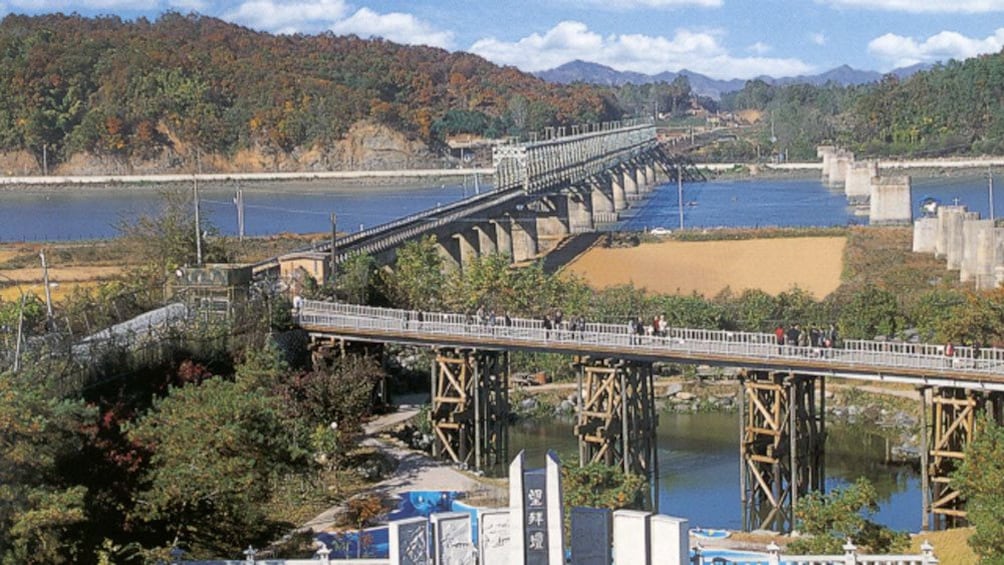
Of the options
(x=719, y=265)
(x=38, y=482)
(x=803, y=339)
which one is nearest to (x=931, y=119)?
(x=719, y=265)

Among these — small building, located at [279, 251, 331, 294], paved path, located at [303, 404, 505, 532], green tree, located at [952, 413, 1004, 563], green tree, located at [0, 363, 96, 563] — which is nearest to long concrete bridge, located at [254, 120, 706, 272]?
small building, located at [279, 251, 331, 294]

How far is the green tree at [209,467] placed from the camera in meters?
24.7

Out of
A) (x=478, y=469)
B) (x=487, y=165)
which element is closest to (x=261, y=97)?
(x=487, y=165)

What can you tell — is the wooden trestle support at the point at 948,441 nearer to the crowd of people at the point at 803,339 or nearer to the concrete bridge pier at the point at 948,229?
the crowd of people at the point at 803,339

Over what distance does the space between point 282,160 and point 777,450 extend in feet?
512

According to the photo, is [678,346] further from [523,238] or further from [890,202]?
[890,202]

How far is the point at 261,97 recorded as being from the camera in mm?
192125

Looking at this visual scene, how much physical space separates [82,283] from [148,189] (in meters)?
107

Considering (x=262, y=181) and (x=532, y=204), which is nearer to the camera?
(x=532, y=204)

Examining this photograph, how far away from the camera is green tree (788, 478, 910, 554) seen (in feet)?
88.2

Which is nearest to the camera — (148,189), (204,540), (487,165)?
(204,540)

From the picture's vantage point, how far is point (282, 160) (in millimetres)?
187625

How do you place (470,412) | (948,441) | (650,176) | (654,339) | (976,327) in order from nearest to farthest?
1. (948,441)
2. (654,339)
3. (470,412)
4. (976,327)
5. (650,176)

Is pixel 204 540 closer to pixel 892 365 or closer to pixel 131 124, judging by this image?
pixel 892 365
